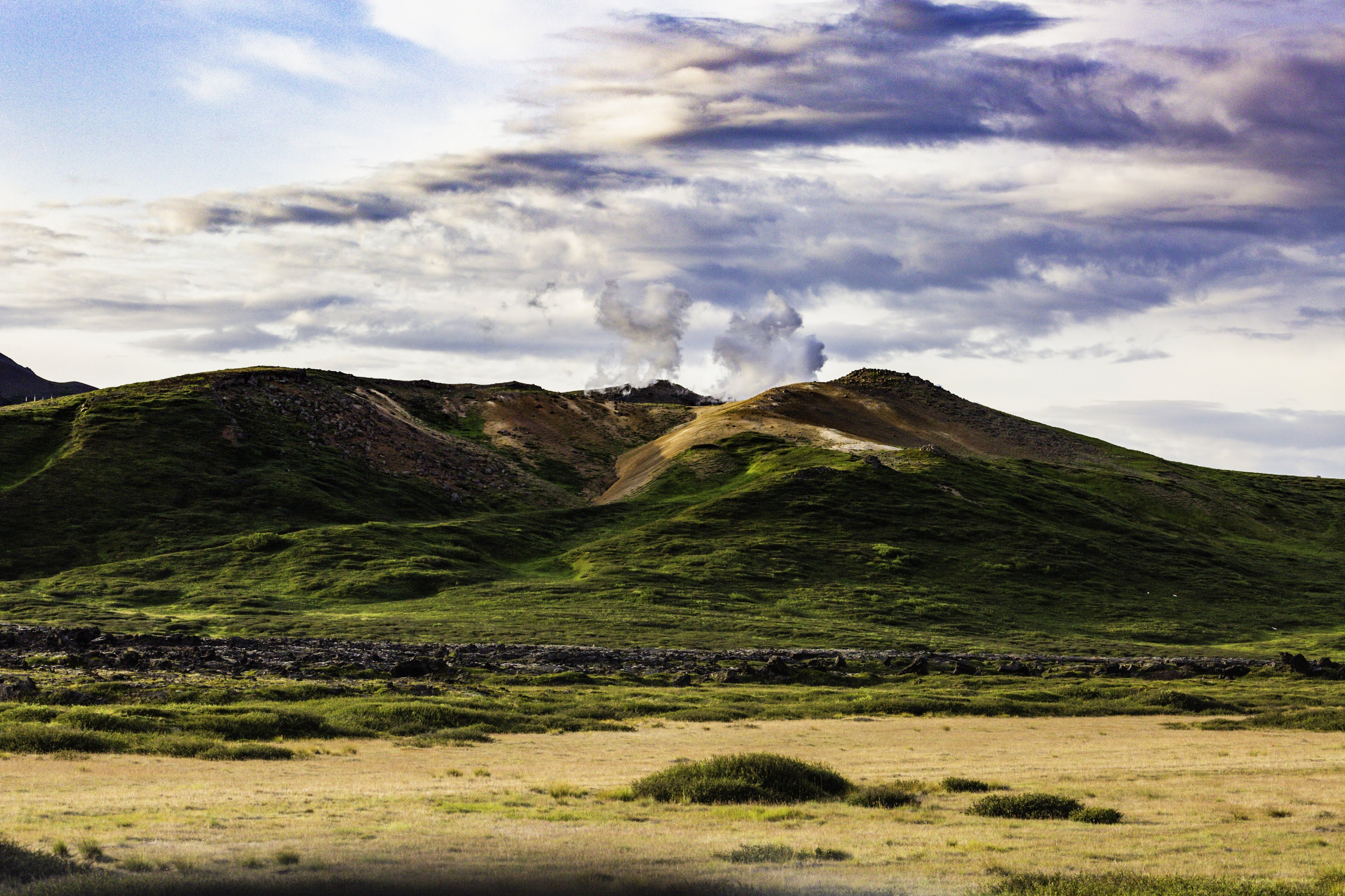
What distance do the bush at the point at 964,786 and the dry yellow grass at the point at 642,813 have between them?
967 millimetres

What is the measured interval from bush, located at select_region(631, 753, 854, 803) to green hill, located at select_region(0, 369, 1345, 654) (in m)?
47.4

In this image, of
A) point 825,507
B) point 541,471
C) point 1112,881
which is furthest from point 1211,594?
point 1112,881

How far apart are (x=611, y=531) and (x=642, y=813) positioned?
341ft

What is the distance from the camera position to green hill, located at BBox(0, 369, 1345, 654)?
3708 inches

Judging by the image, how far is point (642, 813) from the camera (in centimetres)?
2703

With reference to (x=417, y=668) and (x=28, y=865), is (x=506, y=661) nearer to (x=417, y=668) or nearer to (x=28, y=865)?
(x=417, y=668)

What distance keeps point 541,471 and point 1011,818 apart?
142 meters

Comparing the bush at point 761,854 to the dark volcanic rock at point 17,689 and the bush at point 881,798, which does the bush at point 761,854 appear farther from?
the dark volcanic rock at point 17,689

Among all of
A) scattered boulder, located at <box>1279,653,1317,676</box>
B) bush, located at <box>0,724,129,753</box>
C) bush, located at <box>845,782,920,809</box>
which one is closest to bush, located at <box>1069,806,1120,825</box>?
bush, located at <box>845,782,920,809</box>

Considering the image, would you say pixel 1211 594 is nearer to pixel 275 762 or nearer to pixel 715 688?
pixel 715 688

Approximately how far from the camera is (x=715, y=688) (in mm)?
60531

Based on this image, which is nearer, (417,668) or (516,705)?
(516,705)

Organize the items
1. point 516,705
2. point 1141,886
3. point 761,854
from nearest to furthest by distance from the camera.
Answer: point 1141,886 < point 761,854 < point 516,705

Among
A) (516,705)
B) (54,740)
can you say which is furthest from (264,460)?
(54,740)
